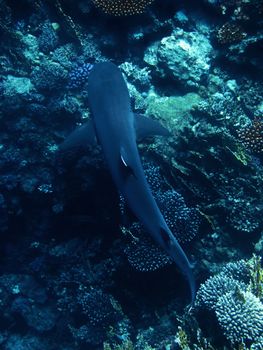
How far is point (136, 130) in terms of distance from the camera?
4.27 meters

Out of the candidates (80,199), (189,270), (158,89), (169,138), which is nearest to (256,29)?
(158,89)

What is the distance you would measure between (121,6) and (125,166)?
13.4 feet

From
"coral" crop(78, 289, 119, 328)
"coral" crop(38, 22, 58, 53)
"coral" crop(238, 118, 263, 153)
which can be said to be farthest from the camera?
"coral" crop(38, 22, 58, 53)

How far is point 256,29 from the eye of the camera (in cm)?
623

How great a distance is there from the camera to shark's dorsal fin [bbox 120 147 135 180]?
3594mm

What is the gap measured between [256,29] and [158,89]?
2.00m

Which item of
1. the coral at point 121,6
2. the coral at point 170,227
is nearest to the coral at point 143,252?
the coral at point 170,227

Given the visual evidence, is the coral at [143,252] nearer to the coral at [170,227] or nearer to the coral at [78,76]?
the coral at [170,227]

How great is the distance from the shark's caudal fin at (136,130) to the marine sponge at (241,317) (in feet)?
7.37

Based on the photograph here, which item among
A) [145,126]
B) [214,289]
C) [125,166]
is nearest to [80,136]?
[145,126]

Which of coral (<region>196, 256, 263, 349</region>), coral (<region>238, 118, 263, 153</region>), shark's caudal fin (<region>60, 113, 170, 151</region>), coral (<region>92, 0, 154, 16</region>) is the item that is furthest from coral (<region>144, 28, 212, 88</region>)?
coral (<region>196, 256, 263, 349</region>)

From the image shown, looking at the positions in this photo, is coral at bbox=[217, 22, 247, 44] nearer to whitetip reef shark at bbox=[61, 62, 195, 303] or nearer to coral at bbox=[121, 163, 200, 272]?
whitetip reef shark at bbox=[61, 62, 195, 303]

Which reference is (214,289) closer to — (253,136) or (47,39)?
(253,136)

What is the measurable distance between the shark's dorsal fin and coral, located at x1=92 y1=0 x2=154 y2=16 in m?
3.84
